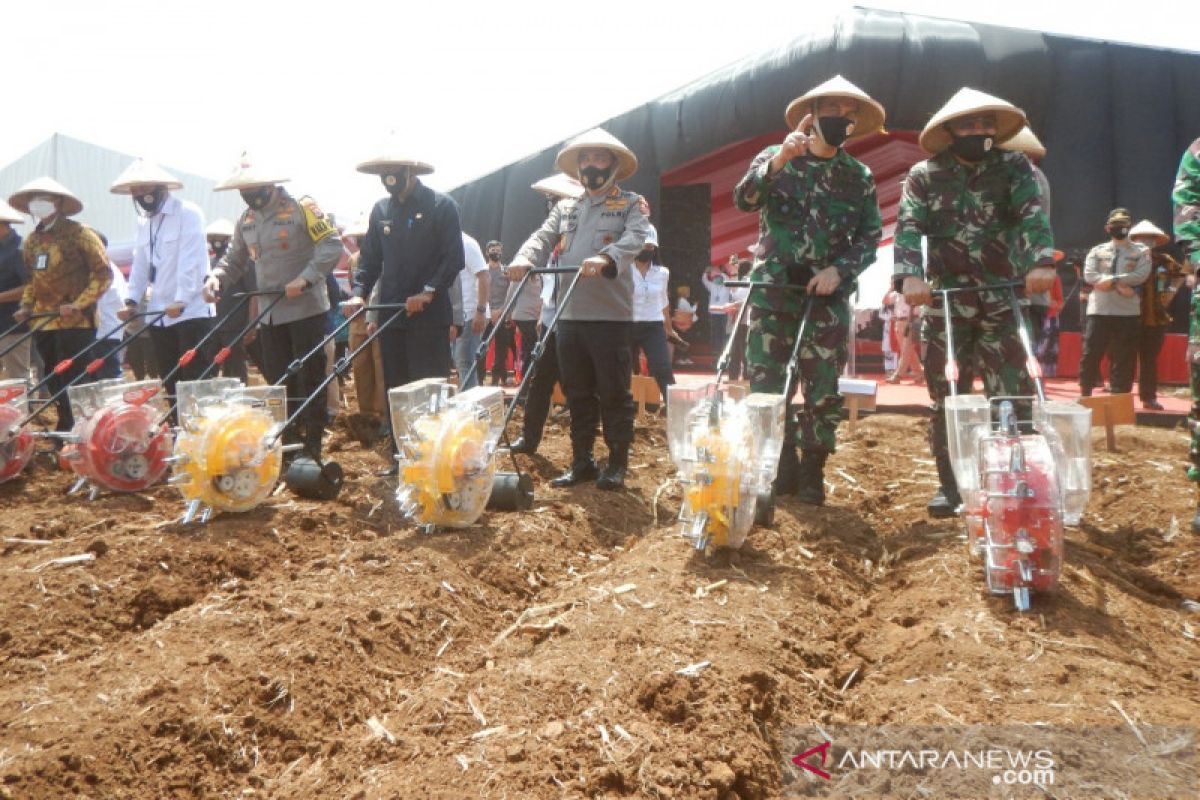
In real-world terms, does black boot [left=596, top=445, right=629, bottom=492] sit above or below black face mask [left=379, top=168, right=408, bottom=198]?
below

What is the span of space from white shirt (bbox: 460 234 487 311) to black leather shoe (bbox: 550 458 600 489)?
10.6ft

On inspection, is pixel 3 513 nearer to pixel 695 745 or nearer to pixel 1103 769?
pixel 695 745

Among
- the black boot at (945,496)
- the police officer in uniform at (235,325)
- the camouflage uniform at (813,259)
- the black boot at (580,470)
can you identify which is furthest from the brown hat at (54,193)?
the black boot at (945,496)

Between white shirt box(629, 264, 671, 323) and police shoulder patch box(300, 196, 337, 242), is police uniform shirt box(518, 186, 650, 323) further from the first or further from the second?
white shirt box(629, 264, 671, 323)

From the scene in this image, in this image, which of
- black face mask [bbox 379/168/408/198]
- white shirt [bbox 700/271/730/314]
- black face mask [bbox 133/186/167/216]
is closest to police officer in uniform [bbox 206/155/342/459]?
black face mask [bbox 379/168/408/198]

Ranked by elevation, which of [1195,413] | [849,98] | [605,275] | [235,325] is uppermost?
[849,98]

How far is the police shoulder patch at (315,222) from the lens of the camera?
6441 mm

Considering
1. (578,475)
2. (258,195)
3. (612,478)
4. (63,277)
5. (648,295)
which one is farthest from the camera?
(648,295)

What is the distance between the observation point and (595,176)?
5.68 m

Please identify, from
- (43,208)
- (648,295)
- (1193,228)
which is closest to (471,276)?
(648,295)

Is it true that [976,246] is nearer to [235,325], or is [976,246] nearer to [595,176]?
[595,176]

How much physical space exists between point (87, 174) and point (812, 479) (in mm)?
20409

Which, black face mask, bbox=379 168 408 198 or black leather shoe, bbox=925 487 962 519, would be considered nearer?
black leather shoe, bbox=925 487 962 519

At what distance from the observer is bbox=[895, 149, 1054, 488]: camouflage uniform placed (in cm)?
480
